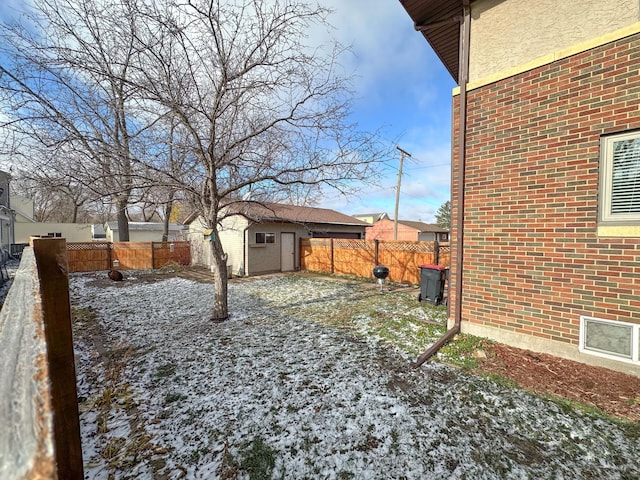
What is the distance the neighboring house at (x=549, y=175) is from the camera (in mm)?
3234

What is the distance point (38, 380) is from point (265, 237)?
1252cm

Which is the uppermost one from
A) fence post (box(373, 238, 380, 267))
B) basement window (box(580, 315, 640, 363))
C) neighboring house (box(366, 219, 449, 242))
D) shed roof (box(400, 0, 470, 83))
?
shed roof (box(400, 0, 470, 83))

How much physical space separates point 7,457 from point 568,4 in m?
5.87

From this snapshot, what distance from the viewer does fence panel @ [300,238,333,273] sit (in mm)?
13156

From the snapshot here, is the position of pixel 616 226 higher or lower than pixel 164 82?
lower

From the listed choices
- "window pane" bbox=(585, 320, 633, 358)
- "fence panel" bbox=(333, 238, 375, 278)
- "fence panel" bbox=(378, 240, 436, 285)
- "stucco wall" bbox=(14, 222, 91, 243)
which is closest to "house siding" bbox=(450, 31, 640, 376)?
"window pane" bbox=(585, 320, 633, 358)

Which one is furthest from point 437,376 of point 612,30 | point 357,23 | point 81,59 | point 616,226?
point 81,59

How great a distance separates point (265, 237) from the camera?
42.6ft

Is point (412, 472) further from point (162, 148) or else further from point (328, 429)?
point (162, 148)

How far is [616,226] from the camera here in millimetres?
3262

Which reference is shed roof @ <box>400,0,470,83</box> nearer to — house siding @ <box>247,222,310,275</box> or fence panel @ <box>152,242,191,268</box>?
house siding @ <box>247,222,310,275</box>

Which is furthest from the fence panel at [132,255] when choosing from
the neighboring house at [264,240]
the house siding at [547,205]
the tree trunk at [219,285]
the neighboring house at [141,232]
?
the house siding at [547,205]

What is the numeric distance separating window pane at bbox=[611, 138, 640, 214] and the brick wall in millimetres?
167

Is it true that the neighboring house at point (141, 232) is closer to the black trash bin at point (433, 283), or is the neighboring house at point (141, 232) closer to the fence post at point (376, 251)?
the fence post at point (376, 251)
